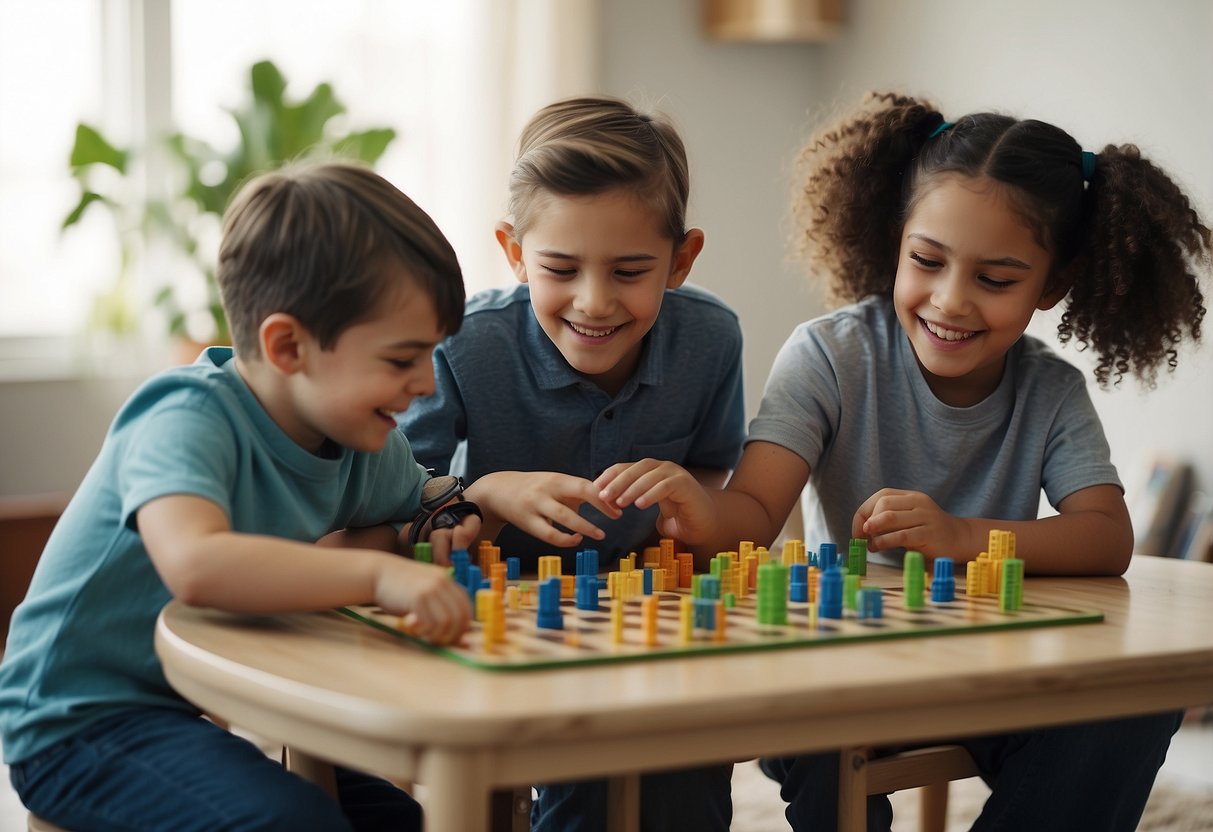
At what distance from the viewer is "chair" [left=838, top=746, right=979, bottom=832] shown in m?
1.49

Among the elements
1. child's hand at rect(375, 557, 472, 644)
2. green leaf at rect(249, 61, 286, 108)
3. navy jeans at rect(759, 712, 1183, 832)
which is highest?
green leaf at rect(249, 61, 286, 108)

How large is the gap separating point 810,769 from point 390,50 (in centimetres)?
305

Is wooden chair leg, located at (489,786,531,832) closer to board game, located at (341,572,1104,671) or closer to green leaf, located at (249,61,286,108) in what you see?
board game, located at (341,572,1104,671)

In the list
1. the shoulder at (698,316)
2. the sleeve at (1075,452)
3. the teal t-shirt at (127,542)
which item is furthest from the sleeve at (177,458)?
the sleeve at (1075,452)

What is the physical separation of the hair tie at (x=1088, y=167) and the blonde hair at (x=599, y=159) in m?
0.53

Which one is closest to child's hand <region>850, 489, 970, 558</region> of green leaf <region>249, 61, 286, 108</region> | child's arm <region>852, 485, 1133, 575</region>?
child's arm <region>852, 485, 1133, 575</region>

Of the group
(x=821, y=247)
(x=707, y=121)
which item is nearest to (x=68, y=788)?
(x=821, y=247)

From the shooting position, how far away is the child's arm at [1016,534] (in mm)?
1546

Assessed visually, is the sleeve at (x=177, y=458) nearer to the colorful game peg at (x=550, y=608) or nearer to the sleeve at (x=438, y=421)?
the colorful game peg at (x=550, y=608)

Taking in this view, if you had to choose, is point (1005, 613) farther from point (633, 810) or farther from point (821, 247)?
point (821, 247)

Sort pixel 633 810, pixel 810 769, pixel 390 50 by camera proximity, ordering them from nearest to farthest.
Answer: pixel 633 810 → pixel 810 769 → pixel 390 50

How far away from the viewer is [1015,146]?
5.79 feet

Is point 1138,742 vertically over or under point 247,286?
under

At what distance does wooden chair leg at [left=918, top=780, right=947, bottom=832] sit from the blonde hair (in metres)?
0.87
